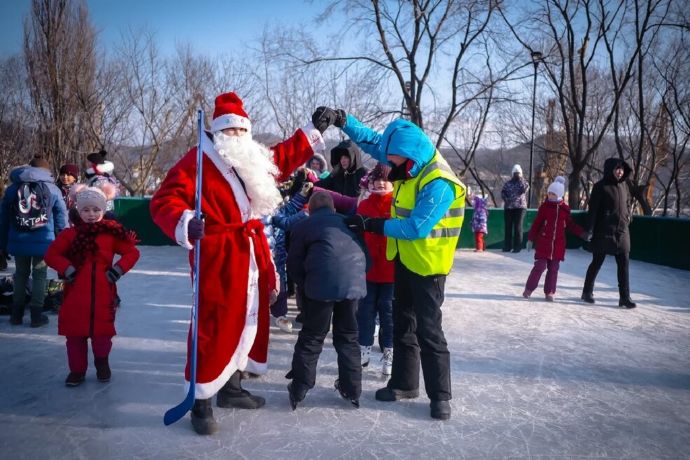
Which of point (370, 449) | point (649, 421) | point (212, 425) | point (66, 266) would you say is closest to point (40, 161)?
point (66, 266)

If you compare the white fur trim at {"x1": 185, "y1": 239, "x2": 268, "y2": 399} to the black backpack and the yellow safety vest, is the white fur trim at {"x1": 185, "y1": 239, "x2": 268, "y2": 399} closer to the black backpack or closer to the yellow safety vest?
the yellow safety vest

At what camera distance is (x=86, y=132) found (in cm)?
1550

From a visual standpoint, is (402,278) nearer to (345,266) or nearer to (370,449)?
(345,266)

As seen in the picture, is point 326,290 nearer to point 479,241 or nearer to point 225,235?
point 225,235

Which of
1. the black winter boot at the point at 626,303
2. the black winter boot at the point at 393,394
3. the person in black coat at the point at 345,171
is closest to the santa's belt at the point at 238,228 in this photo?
the black winter boot at the point at 393,394

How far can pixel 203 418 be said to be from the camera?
2.74 metres

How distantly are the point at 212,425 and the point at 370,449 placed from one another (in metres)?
0.90

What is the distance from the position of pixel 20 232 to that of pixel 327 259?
325 cm

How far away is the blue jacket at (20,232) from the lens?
4453 mm

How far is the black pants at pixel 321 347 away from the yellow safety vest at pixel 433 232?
21.0 inches

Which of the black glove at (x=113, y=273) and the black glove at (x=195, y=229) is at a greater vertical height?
the black glove at (x=195, y=229)

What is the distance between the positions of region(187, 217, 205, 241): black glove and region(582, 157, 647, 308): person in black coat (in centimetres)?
506

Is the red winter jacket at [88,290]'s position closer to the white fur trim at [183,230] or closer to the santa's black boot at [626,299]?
the white fur trim at [183,230]

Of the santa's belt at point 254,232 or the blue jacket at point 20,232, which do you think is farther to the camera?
the blue jacket at point 20,232
